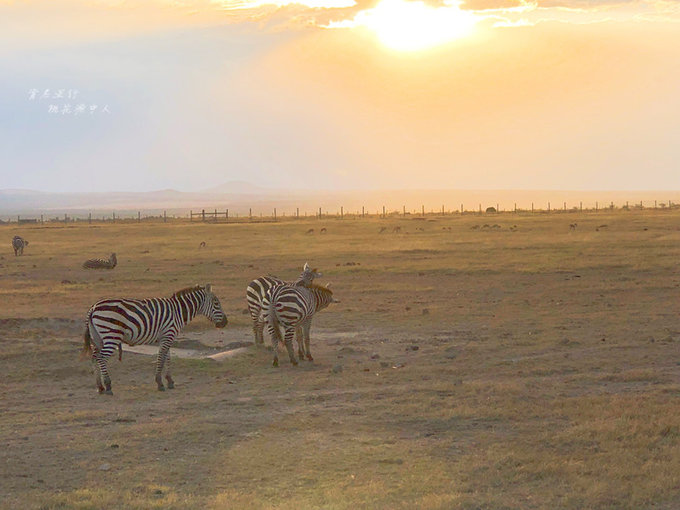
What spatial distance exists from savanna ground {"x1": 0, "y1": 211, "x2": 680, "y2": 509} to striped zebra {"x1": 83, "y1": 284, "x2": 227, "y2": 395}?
1.62 feet

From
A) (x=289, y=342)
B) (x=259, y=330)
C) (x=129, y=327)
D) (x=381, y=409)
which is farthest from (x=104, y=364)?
(x=259, y=330)

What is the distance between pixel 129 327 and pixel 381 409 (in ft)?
16.2

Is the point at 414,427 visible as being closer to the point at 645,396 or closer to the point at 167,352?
the point at 645,396

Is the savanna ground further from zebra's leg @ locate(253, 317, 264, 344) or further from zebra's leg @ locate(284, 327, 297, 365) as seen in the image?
zebra's leg @ locate(253, 317, 264, 344)

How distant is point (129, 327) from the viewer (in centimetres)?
1577

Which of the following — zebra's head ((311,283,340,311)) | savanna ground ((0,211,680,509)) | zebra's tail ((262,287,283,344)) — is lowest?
savanna ground ((0,211,680,509))

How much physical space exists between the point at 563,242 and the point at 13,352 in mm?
39606

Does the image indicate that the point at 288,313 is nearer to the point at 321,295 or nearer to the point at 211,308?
the point at 211,308

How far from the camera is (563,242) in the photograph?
52875mm

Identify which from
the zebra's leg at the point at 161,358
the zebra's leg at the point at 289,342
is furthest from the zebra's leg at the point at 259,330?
the zebra's leg at the point at 161,358

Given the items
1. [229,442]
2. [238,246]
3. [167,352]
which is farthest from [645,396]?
[238,246]

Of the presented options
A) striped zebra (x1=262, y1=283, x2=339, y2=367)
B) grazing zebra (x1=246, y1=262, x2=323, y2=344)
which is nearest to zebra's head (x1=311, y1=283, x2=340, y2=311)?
grazing zebra (x1=246, y1=262, x2=323, y2=344)

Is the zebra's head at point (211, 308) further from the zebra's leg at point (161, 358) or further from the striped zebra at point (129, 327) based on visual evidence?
the zebra's leg at point (161, 358)

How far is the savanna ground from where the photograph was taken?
10086 millimetres
